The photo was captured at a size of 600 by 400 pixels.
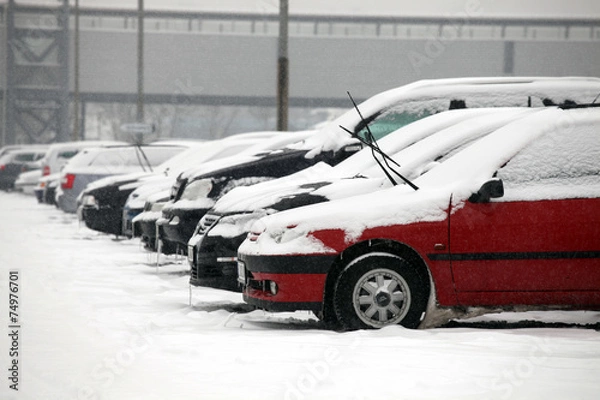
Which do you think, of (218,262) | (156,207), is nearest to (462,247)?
(218,262)

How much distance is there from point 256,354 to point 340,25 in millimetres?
56892

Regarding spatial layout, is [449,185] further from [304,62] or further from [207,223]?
[304,62]

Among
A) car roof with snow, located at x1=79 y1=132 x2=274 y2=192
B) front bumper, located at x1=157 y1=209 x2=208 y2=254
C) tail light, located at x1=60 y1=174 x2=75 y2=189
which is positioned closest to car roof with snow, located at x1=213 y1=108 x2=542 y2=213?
front bumper, located at x1=157 y1=209 x2=208 y2=254

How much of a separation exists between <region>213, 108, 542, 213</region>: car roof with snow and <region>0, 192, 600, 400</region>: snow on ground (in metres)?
0.93

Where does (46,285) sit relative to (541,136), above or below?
below

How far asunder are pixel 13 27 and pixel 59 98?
15.2ft

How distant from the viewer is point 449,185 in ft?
27.1

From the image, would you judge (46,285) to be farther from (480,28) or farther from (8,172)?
(480,28)

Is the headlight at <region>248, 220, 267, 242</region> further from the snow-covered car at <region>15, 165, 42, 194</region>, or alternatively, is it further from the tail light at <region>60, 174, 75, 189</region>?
the snow-covered car at <region>15, 165, 42, 194</region>

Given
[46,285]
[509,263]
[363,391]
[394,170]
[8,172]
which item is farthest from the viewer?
[8,172]

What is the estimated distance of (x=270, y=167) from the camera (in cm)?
1186

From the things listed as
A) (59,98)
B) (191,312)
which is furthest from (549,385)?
(59,98)

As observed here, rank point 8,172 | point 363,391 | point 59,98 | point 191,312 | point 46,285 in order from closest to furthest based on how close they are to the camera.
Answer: point 363,391, point 191,312, point 46,285, point 8,172, point 59,98

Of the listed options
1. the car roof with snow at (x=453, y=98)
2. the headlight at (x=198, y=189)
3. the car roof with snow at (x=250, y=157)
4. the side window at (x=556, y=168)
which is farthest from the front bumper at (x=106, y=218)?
the side window at (x=556, y=168)
